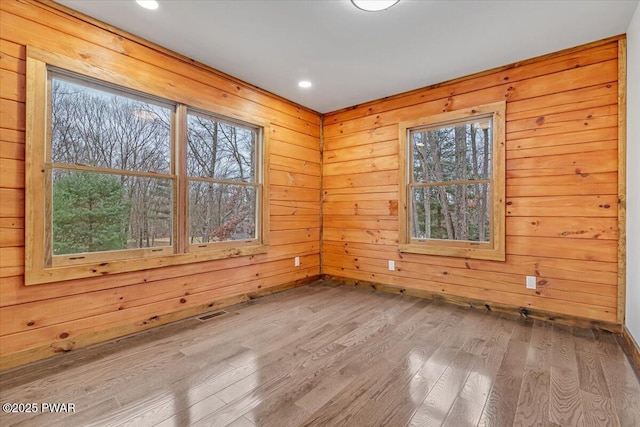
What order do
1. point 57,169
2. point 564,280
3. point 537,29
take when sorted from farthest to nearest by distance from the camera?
point 564,280 → point 537,29 → point 57,169

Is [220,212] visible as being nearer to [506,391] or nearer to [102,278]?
[102,278]

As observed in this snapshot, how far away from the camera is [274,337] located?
8.27 feet

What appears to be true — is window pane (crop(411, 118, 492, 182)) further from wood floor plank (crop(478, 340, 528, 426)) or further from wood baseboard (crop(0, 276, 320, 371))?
wood baseboard (crop(0, 276, 320, 371))

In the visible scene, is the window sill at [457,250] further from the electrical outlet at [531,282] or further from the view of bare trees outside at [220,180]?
the view of bare trees outside at [220,180]

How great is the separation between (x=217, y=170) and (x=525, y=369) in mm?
3172

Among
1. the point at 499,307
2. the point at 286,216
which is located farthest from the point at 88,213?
the point at 499,307

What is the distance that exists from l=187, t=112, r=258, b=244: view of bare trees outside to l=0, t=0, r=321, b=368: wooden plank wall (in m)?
0.26

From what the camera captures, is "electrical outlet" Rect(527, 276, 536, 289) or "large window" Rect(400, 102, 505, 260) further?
"large window" Rect(400, 102, 505, 260)

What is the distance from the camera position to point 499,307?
3.14m

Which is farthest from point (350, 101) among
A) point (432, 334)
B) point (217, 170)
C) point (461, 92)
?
point (432, 334)

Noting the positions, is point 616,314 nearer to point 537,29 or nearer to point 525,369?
point 525,369

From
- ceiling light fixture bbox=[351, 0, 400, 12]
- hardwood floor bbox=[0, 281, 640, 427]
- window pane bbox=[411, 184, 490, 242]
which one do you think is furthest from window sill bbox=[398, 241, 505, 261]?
ceiling light fixture bbox=[351, 0, 400, 12]

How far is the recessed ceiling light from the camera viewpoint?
2.19 metres

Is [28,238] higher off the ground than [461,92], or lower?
lower
